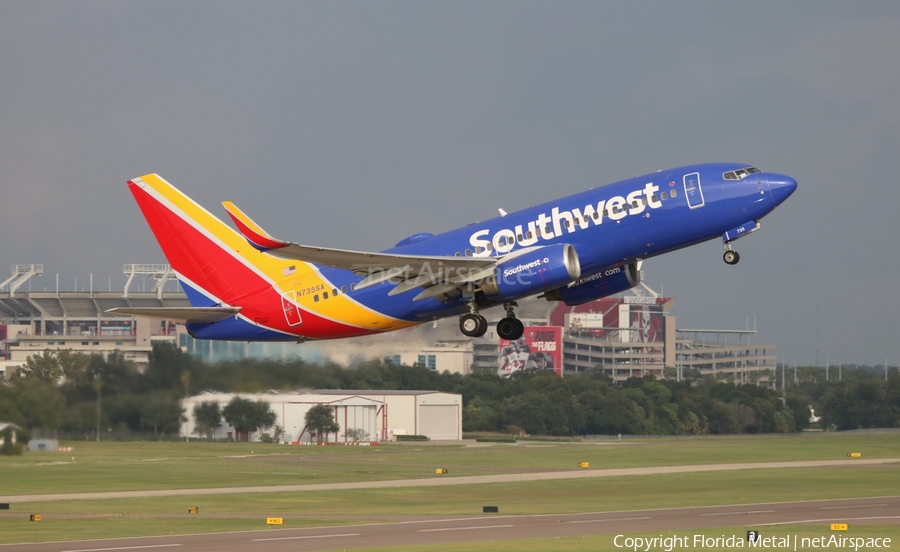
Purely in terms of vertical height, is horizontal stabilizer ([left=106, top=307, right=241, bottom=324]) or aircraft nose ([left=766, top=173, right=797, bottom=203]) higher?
aircraft nose ([left=766, top=173, right=797, bottom=203])

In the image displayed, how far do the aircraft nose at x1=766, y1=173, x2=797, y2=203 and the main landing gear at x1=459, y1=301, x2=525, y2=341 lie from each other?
35.0 ft

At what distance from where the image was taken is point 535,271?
4144 cm

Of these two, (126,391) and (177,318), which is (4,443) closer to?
(126,391)

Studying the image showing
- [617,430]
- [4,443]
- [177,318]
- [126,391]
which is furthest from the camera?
[617,430]

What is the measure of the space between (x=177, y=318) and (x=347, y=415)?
45.4m

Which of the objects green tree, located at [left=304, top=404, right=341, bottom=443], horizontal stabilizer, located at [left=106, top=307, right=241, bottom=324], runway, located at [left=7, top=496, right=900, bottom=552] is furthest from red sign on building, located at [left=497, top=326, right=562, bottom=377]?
horizontal stabilizer, located at [left=106, top=307, right=241, bottom=324]

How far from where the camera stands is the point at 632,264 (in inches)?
1807

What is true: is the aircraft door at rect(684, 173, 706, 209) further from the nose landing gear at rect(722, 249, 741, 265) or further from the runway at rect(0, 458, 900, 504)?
the runway at rect(0, 458, 900, 504)

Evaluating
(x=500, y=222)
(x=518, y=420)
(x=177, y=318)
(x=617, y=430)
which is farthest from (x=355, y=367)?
(x=617, y=430)

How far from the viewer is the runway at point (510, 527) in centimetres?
4528

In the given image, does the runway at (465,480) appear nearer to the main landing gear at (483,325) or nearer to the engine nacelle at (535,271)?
the main landing gear at (483,325)

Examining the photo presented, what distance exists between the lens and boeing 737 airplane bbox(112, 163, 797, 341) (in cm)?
4150

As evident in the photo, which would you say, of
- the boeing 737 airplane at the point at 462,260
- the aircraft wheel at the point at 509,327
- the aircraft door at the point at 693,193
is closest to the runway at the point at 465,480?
the boeing 737 airplane at the point at 462,260

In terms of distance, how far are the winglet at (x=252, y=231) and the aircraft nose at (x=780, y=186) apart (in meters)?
17.1
